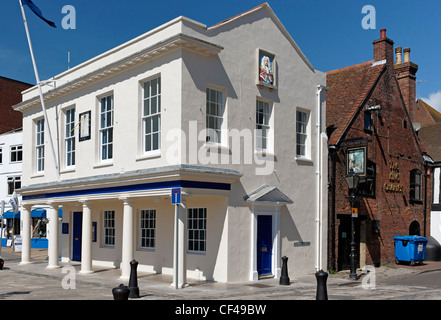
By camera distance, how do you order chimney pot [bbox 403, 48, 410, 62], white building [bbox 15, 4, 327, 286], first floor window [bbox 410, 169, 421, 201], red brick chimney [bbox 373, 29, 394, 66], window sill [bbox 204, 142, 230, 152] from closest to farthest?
white building [bbox 15, 4, 327, 286], window sill [bbox 204, 142, 230, 152], red brick chimney [bbox 373, 29, 394, 66], first floor window [bbox 410, 169, 421, 201], chimney pot [bbox 403, 48, 410, 62]

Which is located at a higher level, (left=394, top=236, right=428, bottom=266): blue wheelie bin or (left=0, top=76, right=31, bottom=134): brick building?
(left=0, top=76, right=31, bottom=134): brick building

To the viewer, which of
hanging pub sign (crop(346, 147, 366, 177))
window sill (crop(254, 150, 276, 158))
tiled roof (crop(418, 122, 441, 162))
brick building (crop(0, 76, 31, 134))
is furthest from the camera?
brick building (crop(0, 76, 31, 134))

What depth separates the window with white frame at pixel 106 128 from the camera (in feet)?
60.2

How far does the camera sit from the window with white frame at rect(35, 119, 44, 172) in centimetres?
2264

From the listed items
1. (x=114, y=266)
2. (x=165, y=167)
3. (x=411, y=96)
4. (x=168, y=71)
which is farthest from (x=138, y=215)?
(x=411, y=96)

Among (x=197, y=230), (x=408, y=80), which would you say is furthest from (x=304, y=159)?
(x=408, y=80)

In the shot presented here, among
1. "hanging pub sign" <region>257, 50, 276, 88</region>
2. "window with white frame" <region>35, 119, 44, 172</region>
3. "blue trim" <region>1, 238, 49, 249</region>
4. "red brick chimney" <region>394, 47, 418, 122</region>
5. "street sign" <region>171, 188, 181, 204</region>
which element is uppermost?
"red brick chimney" <region>394, 47, 418, 122</region>

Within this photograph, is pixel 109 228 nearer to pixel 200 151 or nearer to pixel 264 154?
pixel 200 151

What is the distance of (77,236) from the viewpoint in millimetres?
22781

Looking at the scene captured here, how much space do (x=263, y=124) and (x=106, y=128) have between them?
5.78 meters

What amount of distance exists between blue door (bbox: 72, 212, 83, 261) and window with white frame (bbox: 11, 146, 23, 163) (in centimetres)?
1686

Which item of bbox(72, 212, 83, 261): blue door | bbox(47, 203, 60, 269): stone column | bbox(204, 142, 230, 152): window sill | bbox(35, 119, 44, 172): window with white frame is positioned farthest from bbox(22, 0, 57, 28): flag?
bbox(204, 142, 230, 152): window sill

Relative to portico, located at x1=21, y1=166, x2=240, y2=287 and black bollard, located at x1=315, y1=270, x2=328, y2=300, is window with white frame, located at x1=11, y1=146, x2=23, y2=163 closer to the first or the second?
portico, located at x1=21, y1=166, x2=240, y2=287

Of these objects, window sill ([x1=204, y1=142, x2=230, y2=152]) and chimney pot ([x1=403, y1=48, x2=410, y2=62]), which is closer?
window sill ([x1=204, y1=142, x2=230, y2=152])
